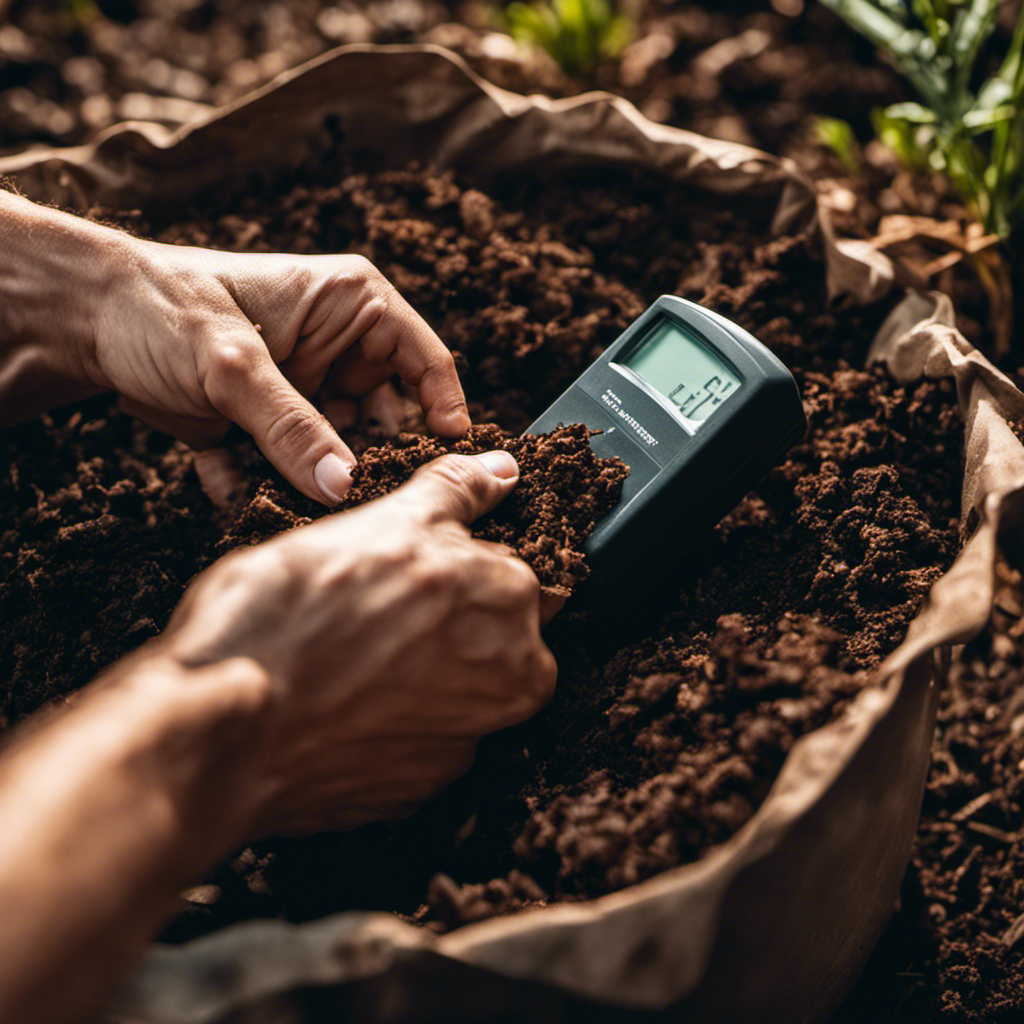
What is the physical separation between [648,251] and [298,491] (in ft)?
2.53

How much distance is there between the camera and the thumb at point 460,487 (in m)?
0.85

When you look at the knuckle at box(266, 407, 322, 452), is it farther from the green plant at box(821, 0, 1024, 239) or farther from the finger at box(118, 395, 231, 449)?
the green plant at box(821, 0, 1024, 239)

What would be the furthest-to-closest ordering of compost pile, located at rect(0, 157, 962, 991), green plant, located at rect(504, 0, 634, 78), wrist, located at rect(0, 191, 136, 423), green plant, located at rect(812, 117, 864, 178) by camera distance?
green plant, located at rect(504, 0, 634, 78), green plant, located at rect(812, 117, 864, 178), wrist, located at rect(0, 191, 136, 423), compost pile, located at rect(0, 157, 962, 991)

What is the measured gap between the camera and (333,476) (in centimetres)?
98

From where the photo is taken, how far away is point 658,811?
781 mm

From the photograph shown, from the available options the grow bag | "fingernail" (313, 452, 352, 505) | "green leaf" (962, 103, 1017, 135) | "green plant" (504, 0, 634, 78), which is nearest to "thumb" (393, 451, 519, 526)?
"fingernail" (313, 452, 352, 505)

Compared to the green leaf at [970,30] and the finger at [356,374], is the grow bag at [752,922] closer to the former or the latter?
the green leaf at [970,30]

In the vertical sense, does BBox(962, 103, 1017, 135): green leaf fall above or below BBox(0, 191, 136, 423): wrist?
above

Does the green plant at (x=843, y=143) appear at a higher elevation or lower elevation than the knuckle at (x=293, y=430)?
higher

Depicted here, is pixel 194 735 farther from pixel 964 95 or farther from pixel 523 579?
pixel 964 95

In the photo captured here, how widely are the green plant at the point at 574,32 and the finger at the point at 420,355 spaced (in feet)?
3.62

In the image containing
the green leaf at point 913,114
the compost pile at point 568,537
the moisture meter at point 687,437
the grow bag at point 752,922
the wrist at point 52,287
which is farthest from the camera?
the green leaf at point 913,114

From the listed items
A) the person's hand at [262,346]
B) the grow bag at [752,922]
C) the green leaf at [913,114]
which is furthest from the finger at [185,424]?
the green leaf at [913,114]

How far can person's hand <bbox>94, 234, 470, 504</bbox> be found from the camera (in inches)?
39.0
